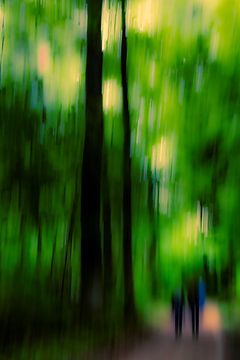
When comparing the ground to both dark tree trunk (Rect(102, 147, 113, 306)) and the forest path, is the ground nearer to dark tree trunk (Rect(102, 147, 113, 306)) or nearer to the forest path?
the forest path

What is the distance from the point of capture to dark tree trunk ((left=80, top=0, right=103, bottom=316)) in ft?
7.54

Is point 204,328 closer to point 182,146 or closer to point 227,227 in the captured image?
point 227,227

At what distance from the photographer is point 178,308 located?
2252 millimetres

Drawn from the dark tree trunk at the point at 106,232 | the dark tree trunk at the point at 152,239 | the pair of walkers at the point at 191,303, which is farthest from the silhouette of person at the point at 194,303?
the dark tree trunk at the point at 106,232

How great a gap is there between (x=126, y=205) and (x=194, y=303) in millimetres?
547

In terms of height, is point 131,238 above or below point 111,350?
above

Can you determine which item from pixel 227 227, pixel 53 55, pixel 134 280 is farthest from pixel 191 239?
pixel 53 55

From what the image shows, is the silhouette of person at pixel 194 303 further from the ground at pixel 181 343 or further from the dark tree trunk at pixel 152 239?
the dark tree trunk at pixel 152 239

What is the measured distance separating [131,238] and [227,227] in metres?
0.46

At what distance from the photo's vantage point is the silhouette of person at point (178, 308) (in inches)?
87.4

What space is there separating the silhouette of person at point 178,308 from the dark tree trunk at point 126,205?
19 cm

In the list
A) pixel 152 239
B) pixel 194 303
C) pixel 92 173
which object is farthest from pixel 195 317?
pixel 92 173

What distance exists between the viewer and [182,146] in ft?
7.94

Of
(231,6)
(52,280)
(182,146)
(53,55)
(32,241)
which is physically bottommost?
(52,280)
